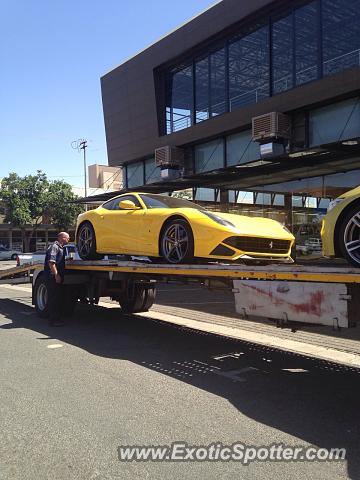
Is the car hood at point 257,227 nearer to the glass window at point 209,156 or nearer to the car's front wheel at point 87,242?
the car's front wheel at point 87,242

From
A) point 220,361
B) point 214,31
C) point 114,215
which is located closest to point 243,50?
point 214,31

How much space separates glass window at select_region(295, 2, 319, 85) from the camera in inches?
569

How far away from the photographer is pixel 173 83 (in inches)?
805

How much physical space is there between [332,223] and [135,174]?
18711 millimetres

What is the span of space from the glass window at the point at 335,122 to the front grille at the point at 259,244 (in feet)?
24.3

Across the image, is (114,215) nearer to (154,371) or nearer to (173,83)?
(154,371)

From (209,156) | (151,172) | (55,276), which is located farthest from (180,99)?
(55,276)

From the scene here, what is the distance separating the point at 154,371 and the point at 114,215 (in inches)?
134

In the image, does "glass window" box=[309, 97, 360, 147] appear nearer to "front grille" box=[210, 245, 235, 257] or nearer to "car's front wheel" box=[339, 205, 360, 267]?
"front grille" box=[210, 245, 235, 257]

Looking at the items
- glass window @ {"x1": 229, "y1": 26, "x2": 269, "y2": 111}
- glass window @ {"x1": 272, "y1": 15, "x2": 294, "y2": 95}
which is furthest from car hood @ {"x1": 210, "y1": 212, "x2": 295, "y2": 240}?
glass window @ {"x1": 229, "y1": 26, "x2": 269, "y2": 111}

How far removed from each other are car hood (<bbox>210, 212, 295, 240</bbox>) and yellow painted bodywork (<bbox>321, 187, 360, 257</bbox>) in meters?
1.46

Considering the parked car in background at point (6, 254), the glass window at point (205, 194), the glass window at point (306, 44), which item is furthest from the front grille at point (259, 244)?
the parked car in background at point (6, 254)

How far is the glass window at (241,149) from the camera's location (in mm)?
16469

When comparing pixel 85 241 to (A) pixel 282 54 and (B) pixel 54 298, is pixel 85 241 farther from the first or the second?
(A) pixel 282 54
